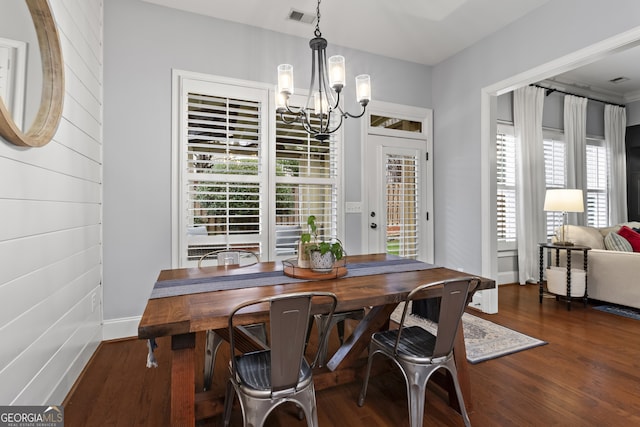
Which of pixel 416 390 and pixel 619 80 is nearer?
pixel 416 390

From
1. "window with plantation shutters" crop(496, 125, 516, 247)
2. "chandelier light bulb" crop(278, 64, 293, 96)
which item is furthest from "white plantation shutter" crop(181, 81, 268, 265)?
"window with plantation shutters" crop(496, 125, 516, 247)

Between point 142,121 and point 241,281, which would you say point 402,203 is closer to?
point 241,281

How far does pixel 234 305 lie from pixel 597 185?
6554mm

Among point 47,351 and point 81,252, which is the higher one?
point 81,252

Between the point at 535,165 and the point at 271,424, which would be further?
the point at 535,165

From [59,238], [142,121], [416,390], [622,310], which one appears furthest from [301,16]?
[622,310]

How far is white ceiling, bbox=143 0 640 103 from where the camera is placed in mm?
3027

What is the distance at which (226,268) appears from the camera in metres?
2.22

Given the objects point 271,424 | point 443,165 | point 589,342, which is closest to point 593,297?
point 589,342

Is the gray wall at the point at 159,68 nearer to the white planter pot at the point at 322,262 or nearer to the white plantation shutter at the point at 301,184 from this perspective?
the white plantation shutter at the point at 301,184

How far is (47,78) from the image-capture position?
1711 millimetres

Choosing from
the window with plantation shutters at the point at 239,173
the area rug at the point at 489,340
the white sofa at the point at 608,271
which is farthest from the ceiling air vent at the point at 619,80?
the window with plantation shutters at the point at 239,173

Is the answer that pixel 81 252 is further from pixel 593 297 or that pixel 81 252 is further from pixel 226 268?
pixel 593 297

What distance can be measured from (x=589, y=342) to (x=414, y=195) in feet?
7.31
